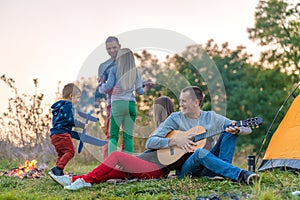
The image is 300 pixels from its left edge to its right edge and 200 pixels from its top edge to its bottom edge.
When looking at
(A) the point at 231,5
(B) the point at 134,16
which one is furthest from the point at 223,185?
(A) the point at 231,5

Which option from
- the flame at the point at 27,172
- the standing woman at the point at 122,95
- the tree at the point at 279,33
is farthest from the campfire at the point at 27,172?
the tree at the point at 279,33

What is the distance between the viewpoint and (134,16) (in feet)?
31.6

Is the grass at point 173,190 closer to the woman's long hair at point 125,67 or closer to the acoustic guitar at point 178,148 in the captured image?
the acoustic guitar at point 178,148

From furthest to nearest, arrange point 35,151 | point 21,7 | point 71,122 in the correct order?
point 21,7 → point 35,151 → point 71,122

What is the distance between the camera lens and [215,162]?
4.72 m

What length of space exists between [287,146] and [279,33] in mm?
19284

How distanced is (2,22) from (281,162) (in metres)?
7.11

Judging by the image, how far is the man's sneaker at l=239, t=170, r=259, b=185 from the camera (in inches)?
170

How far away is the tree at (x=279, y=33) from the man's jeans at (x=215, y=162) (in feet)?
65.1

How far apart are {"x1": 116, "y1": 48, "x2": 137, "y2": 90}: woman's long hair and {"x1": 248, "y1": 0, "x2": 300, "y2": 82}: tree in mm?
18749

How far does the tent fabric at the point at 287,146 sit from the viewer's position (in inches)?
241

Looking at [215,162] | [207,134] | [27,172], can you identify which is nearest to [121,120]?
[27,172]

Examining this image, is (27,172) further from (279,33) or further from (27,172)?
(279,33)

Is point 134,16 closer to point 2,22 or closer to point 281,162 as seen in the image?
point 2,22
